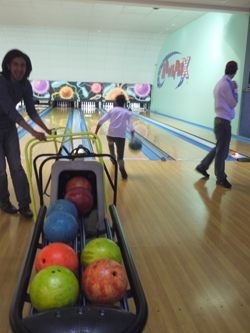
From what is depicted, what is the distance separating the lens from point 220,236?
2551 millimetres

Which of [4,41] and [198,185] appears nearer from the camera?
[198,185]

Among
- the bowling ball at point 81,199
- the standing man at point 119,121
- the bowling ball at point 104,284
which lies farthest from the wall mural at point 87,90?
the bowling ball at point 104,284

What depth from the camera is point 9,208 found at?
9.30 feet

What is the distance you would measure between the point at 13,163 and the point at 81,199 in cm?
90

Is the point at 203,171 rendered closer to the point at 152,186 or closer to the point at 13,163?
the point at 152,186

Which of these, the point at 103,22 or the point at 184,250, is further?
the point at 103,22

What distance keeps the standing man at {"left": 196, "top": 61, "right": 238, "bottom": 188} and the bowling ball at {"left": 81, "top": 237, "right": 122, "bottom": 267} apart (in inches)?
93.2

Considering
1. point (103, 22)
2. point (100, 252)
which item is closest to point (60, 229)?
point (100, 252)

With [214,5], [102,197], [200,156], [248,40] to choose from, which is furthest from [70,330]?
[248,40]

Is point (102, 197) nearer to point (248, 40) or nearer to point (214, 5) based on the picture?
point (214, 5)

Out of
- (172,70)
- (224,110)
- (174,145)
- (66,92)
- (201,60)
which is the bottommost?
(174,145)

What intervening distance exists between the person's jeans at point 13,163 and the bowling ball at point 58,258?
130 centimetres

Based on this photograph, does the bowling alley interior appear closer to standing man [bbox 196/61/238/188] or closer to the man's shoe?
the man's shoe

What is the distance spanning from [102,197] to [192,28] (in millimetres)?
9498
